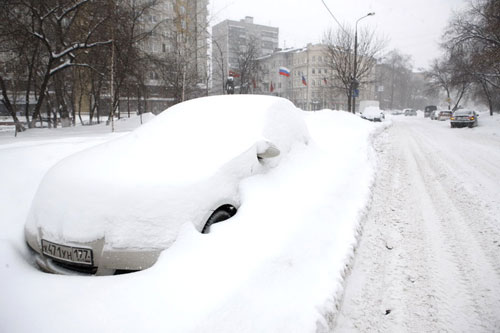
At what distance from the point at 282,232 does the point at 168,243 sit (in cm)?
113

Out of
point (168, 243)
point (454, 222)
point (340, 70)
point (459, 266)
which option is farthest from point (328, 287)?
point (340, 70)

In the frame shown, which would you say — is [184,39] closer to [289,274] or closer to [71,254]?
[71,254]

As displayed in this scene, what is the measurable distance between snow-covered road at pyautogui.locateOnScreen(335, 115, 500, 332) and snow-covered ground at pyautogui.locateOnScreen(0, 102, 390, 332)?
29 cm

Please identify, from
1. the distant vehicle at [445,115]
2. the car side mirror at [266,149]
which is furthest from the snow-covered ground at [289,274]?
the distant vehicle at [445,115]

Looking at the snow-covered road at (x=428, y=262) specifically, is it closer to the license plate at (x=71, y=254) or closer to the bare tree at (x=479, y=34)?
the license plate at (x=71, y=254)

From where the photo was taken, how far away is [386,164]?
7836mm

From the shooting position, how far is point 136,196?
233cm

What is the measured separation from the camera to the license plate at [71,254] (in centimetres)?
225

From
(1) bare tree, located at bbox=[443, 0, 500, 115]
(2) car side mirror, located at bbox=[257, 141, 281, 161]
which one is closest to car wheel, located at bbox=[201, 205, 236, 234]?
(2) car side mirror, located at bbox=[257, 141, 281, 161]

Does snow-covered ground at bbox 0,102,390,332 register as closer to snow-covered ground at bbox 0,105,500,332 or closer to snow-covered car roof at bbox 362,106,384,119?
snow-covered ground at bbox 0,105,500,332

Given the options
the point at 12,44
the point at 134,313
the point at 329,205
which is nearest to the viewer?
the point at 134,313

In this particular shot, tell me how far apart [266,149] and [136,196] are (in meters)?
1.50

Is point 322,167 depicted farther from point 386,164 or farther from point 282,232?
point 386,164

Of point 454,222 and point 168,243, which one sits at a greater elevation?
point 168,243
